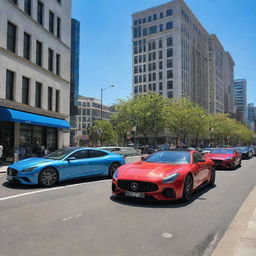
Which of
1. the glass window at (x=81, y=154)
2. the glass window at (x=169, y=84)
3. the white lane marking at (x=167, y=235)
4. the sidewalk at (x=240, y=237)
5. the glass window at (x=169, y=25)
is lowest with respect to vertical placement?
the white lane marking at (x=167, y=235)

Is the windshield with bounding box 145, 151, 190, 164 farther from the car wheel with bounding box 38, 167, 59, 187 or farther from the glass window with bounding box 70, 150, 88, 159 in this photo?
the car wheel with bounding box 38, 167, 59, 187

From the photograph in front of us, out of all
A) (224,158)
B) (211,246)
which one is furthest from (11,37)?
(211,246)

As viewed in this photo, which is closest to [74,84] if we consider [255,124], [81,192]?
[81,192]

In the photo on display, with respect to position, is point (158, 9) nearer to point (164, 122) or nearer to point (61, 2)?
point (164, 122)

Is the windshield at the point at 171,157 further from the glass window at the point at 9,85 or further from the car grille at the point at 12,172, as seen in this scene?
the glass window at the point at 9,85

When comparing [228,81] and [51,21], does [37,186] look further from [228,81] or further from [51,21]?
[228,81]

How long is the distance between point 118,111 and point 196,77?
64.2 metres

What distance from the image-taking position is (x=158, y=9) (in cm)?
9106

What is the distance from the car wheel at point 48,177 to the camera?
865cm

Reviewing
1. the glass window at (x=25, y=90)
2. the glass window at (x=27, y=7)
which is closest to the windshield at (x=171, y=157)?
the glass window at (x=25, y=90)

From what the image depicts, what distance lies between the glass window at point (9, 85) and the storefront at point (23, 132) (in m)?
1.52

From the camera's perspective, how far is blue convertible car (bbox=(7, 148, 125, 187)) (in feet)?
27.8

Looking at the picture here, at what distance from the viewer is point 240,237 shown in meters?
4.40

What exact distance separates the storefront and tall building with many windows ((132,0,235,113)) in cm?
6605
